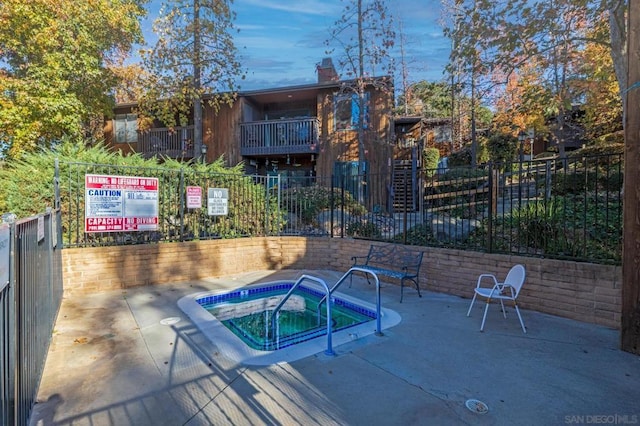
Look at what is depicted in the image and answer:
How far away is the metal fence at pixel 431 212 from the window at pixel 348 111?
18.0ft

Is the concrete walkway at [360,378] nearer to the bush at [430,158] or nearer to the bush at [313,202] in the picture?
the bush at [313,202]

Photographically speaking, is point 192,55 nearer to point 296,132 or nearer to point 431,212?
point 296,132

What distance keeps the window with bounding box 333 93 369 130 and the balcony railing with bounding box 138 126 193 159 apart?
7.47m

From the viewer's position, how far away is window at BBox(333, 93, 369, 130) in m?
15.4

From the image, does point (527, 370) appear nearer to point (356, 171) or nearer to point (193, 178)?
point (193, 178)

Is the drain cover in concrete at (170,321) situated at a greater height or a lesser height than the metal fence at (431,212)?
lesser

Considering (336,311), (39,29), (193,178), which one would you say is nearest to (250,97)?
(39,29)

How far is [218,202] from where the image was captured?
8.38 m

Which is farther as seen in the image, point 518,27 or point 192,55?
point 192,55

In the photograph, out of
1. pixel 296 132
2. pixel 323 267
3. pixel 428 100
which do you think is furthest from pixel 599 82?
pixel 428 100

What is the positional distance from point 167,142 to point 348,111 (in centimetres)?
950

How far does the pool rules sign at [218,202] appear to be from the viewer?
8250 millimetres

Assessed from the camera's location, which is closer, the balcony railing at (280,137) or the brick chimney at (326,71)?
the balcony railing at (280,137)

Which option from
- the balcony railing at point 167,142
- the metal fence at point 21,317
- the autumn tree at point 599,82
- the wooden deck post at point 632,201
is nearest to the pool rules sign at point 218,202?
the metal fence at point 21,317
